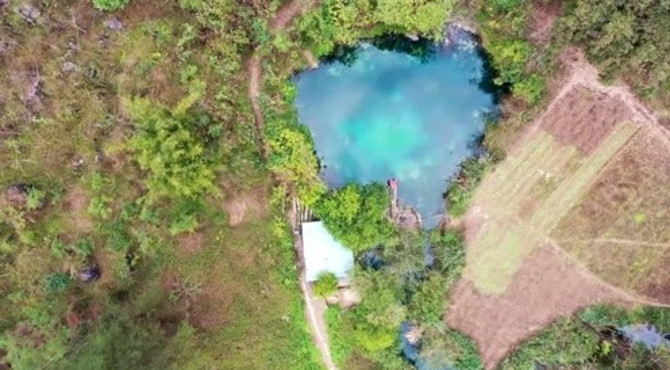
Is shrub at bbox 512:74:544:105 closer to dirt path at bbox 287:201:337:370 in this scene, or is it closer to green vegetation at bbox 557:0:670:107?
green vegetation at bbox 557:0:670:107

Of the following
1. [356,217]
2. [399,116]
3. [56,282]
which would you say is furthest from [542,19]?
[56,282]

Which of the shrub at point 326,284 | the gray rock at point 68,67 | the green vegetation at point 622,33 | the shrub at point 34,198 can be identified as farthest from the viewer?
the shrub at point 326,284

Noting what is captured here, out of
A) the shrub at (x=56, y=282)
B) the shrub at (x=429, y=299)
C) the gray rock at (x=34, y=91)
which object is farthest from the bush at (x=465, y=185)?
the gray rock at (x=34, y=91)

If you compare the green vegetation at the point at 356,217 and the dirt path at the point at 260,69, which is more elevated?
the dirt path at the point at 260,69

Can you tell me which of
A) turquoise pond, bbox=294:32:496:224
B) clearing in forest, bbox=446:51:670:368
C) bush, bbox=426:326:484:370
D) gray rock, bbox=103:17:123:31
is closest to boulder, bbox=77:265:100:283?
gray rock, bbox=103:17:123:31

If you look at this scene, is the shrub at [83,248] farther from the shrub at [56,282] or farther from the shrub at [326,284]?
the shrub at [326,284]
